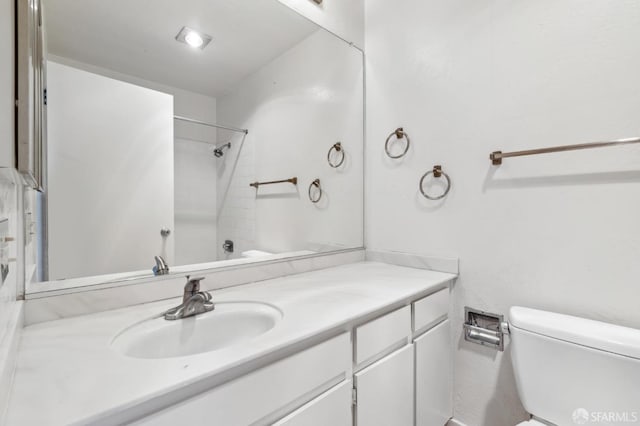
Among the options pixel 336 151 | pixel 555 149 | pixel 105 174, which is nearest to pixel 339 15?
pixel 336 151

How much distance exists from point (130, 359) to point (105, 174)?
2.11ft

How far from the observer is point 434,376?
4.11 feet

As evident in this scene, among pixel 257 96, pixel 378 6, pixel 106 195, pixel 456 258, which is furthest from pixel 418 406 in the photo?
pixel 378 6

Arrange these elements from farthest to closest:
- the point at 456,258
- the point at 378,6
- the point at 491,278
Answer: 1. the point at 378,6
2. the point at 456,258
3. the point at 491,278

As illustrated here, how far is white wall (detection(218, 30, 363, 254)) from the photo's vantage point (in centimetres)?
132

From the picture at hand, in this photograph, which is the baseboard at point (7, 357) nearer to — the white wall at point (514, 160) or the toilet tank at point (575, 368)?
the toilet tank at point (575, 368)

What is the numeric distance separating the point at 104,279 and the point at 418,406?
1.24 m

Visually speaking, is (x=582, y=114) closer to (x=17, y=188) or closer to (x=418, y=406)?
(x=418, y=406)

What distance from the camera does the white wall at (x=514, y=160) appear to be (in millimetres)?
1000

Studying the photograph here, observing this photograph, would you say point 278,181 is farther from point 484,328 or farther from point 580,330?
point 580,330

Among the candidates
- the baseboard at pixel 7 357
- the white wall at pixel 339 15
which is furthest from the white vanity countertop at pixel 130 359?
the white wall at pixel 339 15

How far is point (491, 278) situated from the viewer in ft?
4.19

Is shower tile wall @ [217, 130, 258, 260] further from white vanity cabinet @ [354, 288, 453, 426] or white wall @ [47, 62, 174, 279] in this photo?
white vanity cabinet @ [354, 288, 453, 426]

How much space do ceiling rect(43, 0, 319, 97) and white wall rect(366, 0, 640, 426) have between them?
69 centimetres
